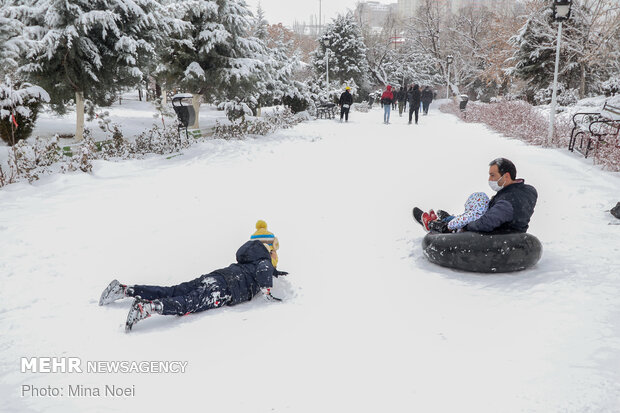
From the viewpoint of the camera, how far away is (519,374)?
2.97m

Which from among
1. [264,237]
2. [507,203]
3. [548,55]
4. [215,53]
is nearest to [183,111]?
[215,53]

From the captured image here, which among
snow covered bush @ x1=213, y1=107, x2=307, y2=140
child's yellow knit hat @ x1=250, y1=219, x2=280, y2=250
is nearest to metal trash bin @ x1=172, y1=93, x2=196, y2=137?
snow covered bush @ x1=213, y1=107, x2=307, y2=140

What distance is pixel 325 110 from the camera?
2519 cm

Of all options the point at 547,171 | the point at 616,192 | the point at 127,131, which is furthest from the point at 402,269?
the point at 127,131

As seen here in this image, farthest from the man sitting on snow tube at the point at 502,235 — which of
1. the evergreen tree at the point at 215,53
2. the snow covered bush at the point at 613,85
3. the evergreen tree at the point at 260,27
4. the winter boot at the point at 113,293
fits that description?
the evergreen tree at the point at 260,27

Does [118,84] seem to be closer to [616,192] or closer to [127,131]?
[127,131]

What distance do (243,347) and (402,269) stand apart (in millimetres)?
2325

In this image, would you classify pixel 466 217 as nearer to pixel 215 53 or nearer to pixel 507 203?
pixel 507 203

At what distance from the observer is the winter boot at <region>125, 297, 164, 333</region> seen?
3.59m

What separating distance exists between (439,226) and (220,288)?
9.24ft

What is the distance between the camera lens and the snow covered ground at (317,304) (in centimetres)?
285

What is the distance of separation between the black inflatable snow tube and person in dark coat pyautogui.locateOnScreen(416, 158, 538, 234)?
0.34ft

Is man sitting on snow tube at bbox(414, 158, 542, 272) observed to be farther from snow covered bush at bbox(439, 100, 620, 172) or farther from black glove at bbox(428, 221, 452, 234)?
snow covered bush at bbox(439, 100, 620, 172)

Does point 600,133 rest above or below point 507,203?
above
